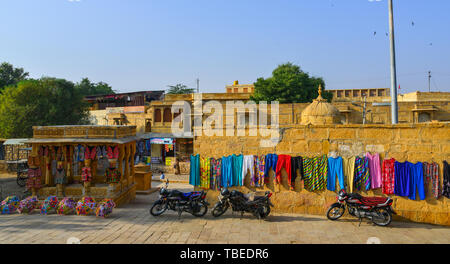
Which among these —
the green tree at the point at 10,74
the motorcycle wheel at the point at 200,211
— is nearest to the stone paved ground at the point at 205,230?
the motorcycle wheel at the point at 200,211

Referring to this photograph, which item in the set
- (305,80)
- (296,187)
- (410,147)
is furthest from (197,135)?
(305,80)

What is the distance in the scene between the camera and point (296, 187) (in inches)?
354

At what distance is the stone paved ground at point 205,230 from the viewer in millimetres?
7070

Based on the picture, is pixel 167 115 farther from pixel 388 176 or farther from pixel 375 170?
pixel 388 176

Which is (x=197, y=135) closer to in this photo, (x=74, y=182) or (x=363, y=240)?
(x=363, y=240)

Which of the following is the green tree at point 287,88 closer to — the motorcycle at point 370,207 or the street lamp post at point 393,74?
the street lamp post at point 393,74

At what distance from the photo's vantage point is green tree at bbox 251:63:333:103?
103ft

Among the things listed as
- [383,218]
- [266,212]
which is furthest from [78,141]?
[383,218]

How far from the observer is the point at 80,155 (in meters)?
11.0

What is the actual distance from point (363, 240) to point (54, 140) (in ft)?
32.0

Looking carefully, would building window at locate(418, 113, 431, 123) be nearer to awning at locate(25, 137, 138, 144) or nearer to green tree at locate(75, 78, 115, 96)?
awning at locate(25, 137, 138, 144)

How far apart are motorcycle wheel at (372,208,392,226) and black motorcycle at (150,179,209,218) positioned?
468cm

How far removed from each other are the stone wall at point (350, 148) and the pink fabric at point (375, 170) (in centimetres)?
21

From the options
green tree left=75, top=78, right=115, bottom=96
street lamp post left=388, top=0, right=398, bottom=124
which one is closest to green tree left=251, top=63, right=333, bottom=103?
street lamp post left=388, top=0, right=398, bottom=124
